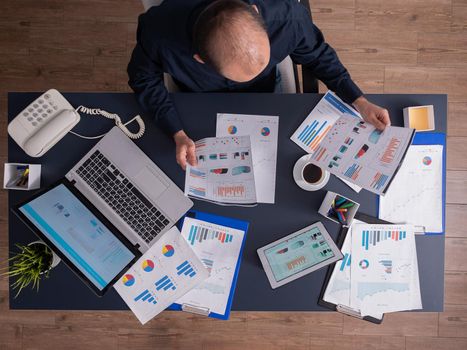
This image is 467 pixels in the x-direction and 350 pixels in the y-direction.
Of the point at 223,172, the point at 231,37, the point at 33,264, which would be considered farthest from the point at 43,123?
the point at 231,37

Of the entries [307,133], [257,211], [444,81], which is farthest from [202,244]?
[444,81]

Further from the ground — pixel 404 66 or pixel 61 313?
pixel 404 66

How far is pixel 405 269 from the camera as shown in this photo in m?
1.31

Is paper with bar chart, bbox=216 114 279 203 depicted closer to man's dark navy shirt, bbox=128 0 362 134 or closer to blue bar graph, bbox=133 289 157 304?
man's dark navy shirt, bbox=128 0 362 134

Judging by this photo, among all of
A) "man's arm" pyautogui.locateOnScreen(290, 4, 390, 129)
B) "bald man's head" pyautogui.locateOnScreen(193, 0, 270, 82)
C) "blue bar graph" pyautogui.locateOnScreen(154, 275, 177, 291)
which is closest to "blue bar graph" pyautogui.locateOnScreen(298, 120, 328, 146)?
"man's arm" pyautogui.locateOnScreen(290, 4, 390, 129)

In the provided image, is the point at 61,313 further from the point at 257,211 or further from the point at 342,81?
the point at 342,81

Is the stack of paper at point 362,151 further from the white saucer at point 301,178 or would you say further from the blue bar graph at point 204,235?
the blue bar graph at point 204,235

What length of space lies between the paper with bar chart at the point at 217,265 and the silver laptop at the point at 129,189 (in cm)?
9

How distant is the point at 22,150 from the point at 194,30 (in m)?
0.73

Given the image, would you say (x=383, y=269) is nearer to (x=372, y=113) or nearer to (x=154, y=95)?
(x=372, y=113)

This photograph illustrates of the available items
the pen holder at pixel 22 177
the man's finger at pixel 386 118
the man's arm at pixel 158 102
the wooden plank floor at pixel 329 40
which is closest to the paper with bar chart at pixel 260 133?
the man's arm at pixel 158 102

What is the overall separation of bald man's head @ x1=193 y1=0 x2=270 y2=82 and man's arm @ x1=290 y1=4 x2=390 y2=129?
12.2 inches

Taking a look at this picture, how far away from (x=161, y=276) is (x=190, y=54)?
0.69 metres

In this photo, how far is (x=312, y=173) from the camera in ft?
4.32
